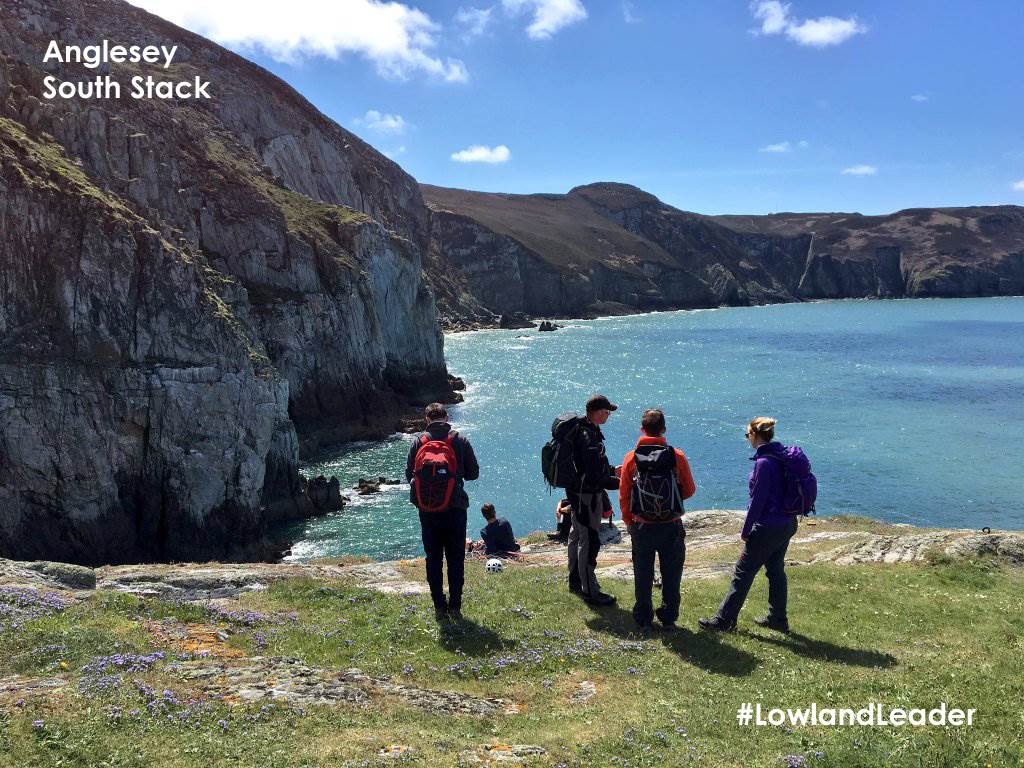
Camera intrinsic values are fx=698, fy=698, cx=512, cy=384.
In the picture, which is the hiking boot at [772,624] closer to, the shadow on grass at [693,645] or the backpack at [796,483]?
the shadow on grass at [693,645]

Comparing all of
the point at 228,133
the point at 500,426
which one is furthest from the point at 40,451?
the point at 228,133

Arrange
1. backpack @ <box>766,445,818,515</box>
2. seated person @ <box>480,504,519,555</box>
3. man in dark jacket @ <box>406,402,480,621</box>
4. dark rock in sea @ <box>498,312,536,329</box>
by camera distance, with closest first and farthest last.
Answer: backpack @ <box>766,445,818,515</box>, man in dark jacket @ <box>406,402,480,621</box>, seated person @ <box>480,504,519,555</box>, dark rock in sea @ <box>498,312,536,329</box>

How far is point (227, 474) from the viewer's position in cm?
3484

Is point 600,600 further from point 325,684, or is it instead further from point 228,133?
point 228,133

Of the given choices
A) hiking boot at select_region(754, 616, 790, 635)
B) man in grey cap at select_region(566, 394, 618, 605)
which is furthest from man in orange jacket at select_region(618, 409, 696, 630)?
hiking boot at select_region(754, 616, 790, 635)

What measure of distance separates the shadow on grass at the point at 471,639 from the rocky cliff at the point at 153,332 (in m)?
25.2

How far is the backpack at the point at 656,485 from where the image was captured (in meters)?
10.4

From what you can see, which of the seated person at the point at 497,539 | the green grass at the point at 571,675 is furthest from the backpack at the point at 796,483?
the seated person at the point at 497,539

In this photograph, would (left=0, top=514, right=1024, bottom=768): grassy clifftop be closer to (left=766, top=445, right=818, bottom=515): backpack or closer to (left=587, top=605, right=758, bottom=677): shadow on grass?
(left=587, top=605, right=758, bottom=677): shadow on grass

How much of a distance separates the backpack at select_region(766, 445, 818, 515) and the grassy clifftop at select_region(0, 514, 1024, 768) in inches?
81.2

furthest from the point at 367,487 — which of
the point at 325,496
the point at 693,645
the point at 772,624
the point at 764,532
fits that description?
the point at 764,532

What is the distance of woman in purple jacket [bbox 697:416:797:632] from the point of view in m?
10.6

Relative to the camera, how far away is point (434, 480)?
35.9 feet

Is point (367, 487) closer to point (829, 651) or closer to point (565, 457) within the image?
point (565, 457)
